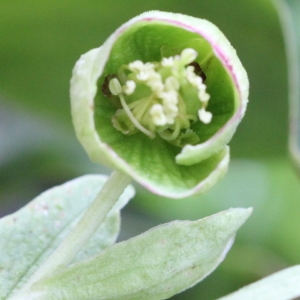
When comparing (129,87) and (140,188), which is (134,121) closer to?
(129,87)

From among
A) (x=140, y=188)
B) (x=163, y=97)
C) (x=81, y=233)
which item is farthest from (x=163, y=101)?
(x=140, y=188)

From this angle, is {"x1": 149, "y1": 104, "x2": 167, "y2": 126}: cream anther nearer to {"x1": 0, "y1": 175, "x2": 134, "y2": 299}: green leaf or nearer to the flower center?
the flower center

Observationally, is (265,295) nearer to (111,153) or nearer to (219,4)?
(111,153)

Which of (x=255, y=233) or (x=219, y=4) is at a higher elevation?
(x=219, y=4)

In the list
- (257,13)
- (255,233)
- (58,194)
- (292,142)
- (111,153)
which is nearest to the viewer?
(111,153)

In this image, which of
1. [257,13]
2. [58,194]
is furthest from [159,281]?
Answer: [257,13]

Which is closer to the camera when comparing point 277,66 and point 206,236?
point 206,236

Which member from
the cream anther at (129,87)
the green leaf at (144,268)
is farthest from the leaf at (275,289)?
the cream anther at (129,87)
